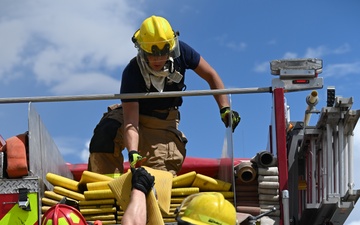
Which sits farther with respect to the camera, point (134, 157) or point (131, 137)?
point (131, 137)

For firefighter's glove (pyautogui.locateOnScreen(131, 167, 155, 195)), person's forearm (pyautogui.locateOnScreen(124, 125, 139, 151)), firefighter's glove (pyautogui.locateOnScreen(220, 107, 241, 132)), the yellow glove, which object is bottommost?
firefighter's glove (pyautogui.locateOnScreen(131, 167, 155, 195))

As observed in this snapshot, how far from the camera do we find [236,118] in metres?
8.12

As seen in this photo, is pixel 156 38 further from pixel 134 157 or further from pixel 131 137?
pixel 134 157

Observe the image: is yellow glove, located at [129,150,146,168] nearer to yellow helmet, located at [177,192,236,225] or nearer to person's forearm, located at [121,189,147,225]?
person's forearm, located at [121,189,147,225]

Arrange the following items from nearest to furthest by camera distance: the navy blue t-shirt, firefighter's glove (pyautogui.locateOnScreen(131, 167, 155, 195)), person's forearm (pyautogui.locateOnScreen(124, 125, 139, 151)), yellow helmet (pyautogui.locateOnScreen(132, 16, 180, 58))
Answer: firefighter's glove (pyautogui.locateOnScreen(131, 167, 155, 195)) < person's forearm (pyautogui.locateOnScreen(124, 125, 139, 151)) < yellow helmet (pyautogui.locateOnScreen(132, 16, 180, 58)) < the navy blue t-shirt

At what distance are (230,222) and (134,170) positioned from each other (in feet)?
3.84

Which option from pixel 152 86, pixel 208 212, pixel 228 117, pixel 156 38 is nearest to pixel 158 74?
pixel 152 86

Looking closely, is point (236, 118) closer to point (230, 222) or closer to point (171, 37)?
→ point (171, 37)

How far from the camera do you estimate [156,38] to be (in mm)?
7863

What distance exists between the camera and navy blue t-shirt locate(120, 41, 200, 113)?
317 inches

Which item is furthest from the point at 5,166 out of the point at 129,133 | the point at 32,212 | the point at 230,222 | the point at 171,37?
the point at 230,222

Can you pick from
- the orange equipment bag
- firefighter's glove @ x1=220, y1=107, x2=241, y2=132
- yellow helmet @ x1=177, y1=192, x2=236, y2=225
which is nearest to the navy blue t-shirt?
firefighter's glove @ x1=220, y1=107, x2=241, y2=132

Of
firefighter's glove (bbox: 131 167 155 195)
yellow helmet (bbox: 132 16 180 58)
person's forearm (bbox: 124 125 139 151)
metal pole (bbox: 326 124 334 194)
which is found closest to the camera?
firefighter's glove (bbox: 131 167 155 195)

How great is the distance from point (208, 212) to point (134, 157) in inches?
69.0
